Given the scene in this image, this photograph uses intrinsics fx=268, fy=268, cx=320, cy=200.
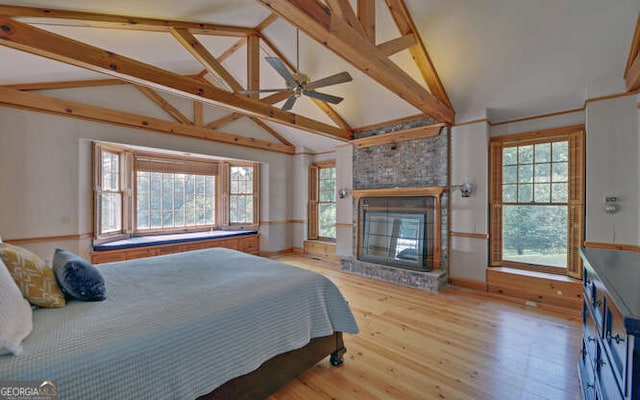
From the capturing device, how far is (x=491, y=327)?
288 centimetres

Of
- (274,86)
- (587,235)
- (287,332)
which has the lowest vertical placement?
(287,332)

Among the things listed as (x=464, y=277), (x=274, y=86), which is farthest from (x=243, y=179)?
(x=464, y=277)

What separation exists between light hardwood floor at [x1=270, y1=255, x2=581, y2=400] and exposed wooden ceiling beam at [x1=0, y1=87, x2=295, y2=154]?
398cm

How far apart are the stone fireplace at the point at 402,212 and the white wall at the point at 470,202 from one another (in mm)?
141

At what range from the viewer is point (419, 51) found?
11.5 feet

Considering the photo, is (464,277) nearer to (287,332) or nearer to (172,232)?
(287,332)

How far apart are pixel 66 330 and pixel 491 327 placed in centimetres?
353

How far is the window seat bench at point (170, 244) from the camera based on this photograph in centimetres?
411

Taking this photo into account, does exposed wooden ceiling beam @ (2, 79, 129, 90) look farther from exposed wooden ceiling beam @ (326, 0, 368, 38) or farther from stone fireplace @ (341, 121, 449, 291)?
stone fireplace @ (341, 121, 449, 291)

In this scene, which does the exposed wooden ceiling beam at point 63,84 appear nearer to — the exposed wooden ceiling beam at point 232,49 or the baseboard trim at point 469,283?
the exposed wooden ceiling beam at point 232,49

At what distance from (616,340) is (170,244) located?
17.7 feet

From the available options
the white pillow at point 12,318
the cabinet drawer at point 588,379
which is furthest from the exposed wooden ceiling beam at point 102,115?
the cabinet drawer at point 588,379

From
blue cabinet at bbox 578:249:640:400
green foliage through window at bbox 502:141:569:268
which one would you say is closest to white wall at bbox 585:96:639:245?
green foliage through window at bbox 502:141:569:268

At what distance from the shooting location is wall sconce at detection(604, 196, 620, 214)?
119 inches
